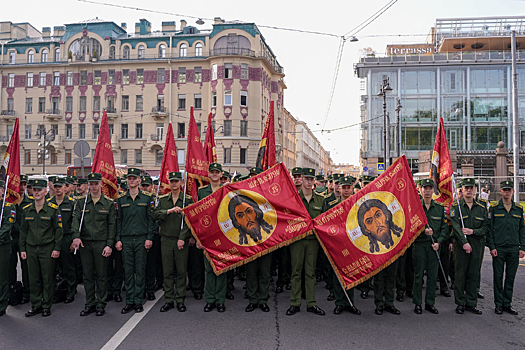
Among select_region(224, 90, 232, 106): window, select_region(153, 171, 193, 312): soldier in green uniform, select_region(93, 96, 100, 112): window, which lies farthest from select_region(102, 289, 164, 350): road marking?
select_region(93, 96, 100, 112): window

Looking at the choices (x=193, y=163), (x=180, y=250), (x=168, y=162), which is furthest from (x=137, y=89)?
(x=180, y=250)

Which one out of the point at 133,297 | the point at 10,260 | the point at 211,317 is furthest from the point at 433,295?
the point at 10,260

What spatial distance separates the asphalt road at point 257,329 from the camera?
5438 millimetres

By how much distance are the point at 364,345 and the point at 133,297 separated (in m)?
3.65

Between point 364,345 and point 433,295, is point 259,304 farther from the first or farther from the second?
point 433,295

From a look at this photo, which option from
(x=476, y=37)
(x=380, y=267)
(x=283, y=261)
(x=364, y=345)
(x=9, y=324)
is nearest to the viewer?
(x=364, y=345)

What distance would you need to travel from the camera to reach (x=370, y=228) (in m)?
6.89

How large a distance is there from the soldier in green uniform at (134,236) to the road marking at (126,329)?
20 centimetres

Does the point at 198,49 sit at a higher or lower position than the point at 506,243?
higher

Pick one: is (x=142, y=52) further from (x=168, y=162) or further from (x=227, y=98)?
(x=168, y=162)

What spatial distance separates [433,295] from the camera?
6.95 metres

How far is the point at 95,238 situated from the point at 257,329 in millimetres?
2951

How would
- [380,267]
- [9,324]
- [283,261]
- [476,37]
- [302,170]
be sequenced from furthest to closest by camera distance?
[476,37] < [283,261] < [302,170] < [380,267] < [9,324]

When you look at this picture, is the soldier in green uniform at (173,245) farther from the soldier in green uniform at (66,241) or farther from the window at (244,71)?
the window at (244,71)
